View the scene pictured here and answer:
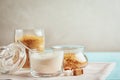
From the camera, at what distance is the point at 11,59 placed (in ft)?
3.18

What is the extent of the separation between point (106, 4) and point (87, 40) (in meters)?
0.40

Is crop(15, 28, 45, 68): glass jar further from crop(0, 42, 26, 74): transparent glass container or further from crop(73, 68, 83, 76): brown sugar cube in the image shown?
crop(73, 68, 83, 76): brown sugar cube

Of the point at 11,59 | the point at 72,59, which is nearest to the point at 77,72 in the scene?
the point at 72,59

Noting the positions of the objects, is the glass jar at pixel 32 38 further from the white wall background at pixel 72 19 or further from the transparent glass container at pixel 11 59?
the white wall background at pixel 72 19

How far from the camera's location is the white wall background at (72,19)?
3104 millimetres

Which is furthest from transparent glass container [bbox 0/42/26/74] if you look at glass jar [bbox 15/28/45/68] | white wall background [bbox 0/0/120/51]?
white wall background [bbox 0/0/120/51]

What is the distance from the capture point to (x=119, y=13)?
3.08 metres

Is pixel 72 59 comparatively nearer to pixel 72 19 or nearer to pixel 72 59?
pixel 72 59

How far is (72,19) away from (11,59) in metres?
2.22

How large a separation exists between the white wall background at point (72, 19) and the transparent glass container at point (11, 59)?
2.17m

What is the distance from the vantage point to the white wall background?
10.2 ft

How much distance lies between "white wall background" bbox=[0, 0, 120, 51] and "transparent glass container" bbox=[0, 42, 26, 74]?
2.17 metres

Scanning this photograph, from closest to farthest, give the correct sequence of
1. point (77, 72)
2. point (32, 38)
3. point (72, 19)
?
point (77, 72) < point (32, 38) < point (72, 19)

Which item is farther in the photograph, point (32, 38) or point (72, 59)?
point (32, 38)
